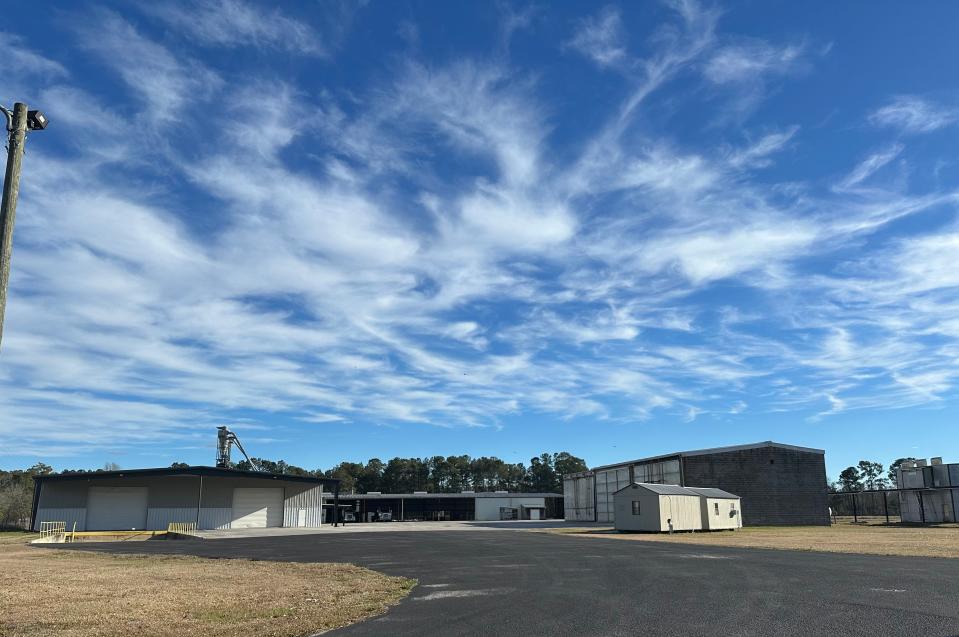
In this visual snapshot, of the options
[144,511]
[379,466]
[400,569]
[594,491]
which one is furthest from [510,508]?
[400,569]

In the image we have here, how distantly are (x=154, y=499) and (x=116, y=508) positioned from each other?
132 inches

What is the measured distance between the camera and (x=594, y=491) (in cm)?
8312

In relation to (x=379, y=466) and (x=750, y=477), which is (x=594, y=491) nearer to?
(x=750, y=477)

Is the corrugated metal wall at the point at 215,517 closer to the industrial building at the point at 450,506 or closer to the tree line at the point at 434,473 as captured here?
the industrial building at the point at 450,506

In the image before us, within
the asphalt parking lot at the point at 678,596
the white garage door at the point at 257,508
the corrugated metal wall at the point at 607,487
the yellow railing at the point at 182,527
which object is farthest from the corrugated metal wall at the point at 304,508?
the asphalt parking lot at the point at 678,596

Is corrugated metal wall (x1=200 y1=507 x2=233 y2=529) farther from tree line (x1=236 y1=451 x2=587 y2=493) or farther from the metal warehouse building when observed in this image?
tree line (x1=236 y1=451 x2=587 y2=493)

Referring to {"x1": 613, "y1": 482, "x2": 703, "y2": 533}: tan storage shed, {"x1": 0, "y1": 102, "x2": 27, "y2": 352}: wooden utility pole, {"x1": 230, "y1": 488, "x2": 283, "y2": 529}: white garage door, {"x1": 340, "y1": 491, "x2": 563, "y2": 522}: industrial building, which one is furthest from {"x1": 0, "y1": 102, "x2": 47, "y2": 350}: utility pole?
{"x1": 340, "y1": 491, "x2": 563, "y2": 522}: industrial building

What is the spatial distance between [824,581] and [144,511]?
2523 inches

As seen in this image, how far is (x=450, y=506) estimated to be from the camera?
118938 mm

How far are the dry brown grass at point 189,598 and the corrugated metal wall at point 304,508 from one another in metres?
48.3

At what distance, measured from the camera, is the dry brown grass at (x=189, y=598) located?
12.3m

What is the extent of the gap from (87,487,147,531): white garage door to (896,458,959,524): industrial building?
7701cm

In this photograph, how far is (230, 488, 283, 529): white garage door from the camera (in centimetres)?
6888

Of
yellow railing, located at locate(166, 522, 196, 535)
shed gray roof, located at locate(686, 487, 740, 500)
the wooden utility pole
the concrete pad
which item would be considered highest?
the wooden utility pole
